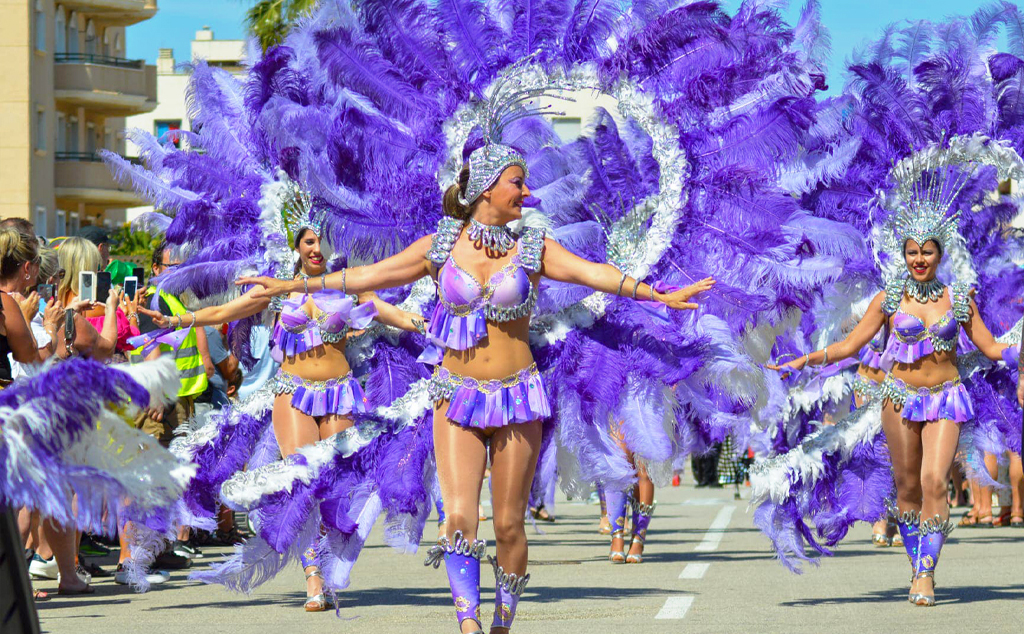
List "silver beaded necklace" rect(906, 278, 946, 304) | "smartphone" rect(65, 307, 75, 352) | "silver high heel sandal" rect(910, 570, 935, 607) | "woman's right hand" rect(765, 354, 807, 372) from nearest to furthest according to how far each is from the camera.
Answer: "smartphone" rect(65, 307, 75, 352) < "silver high heel sandal" rect(910, 570, 935, 607) < "woman's right hand" rect(765, 354, 807, 372) < "silver beaded necklace" rect(906, 278, 946, 304)

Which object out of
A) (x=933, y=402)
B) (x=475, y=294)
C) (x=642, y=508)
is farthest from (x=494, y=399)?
(x=642, y=508)

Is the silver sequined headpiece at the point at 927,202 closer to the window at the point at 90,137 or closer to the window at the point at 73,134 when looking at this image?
the window at the point at 73,134

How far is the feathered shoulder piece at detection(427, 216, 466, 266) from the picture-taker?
271 inches

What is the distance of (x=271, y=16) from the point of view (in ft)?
80.2

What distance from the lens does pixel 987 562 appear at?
11.2 meters

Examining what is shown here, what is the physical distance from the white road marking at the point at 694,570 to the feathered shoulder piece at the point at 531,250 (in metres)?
4.03

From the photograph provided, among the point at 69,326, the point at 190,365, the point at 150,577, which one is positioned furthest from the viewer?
A: the point at 190,365

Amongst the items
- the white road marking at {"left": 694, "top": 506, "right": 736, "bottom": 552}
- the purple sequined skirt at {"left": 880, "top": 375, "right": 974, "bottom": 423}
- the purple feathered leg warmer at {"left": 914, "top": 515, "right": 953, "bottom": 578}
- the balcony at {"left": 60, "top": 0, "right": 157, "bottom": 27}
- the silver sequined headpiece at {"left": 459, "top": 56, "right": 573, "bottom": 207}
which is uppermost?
the balcony at {"left": 60, "top": 0, "right": 157, "bottom": 27}

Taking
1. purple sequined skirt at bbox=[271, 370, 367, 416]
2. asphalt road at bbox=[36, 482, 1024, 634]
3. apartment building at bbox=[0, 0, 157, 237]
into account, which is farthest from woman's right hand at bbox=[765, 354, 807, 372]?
apartment building at bbox=[0, 0, 157, 237]

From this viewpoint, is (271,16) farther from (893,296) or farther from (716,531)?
(893,296)

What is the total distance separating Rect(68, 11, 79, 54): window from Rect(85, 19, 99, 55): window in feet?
3.08

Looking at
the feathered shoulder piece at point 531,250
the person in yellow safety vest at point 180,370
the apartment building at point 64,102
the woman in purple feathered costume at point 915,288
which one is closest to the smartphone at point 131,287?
the person in yellow safety vest at point 180,370

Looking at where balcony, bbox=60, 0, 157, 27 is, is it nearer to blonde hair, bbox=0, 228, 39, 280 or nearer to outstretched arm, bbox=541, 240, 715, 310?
blonde hair, bbox=0, 228, 39, 280

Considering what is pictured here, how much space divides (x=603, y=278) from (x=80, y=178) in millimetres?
42043
